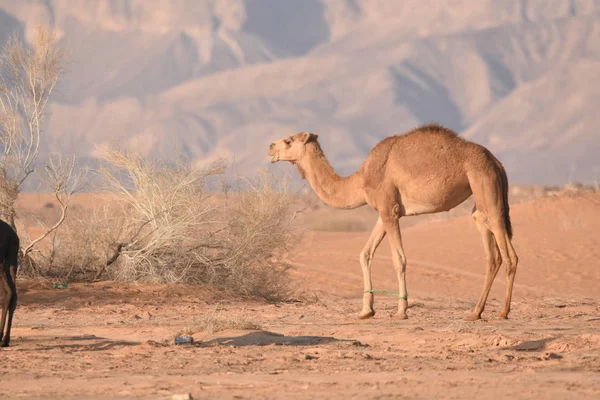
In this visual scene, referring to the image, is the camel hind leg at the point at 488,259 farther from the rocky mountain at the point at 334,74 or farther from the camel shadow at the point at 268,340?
the rocky mountain at the point at 334,74

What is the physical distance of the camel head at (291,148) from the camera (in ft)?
50.2

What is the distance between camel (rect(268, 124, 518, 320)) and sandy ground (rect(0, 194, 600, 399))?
0.67 m

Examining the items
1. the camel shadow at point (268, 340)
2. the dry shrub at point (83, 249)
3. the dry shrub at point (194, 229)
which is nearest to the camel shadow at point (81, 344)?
the camel shadow at point (268, 340)

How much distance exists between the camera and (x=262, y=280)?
18.3 meters

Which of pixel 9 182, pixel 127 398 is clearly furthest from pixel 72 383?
pixel 9 182

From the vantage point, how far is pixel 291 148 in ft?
50.4

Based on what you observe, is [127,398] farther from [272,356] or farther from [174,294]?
[174,294]

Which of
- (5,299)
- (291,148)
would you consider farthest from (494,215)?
(5,299)

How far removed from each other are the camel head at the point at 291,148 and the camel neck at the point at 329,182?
8 centimetres

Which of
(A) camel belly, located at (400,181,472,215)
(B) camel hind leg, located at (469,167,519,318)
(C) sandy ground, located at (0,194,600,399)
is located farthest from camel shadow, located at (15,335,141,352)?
(B) camel hind leg, located at (469,167,519,318)

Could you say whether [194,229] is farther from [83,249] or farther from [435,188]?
[435,188]

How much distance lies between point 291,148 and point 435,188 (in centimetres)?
225

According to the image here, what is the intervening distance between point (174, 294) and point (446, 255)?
12.4m

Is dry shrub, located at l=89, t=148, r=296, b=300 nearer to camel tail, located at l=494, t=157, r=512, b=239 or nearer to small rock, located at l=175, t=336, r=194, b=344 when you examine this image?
camel tail, located at l=494, t=157, r=512, b=239
